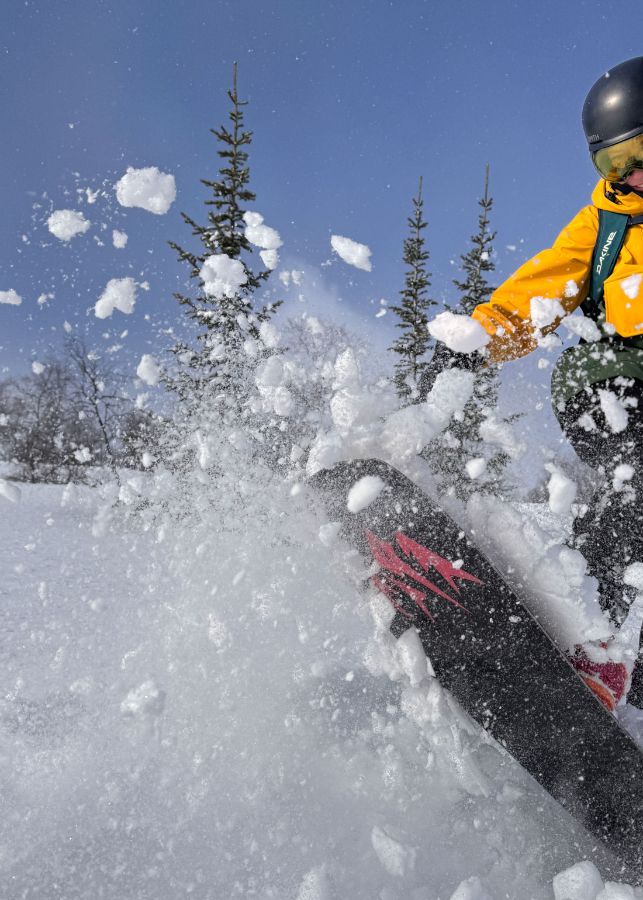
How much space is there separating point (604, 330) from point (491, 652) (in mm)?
1117

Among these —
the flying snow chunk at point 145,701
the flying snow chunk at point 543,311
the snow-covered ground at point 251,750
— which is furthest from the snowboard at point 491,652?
the flying snow chunk at point 145,701

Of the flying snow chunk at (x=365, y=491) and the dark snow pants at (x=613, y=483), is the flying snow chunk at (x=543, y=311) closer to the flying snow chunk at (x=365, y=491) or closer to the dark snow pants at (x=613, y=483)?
the dark snow pants at (x=613, y=483)

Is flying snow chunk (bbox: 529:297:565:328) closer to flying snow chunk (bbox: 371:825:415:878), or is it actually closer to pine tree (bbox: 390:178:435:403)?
flying snow chunk (bbox: 371:825:415:878)

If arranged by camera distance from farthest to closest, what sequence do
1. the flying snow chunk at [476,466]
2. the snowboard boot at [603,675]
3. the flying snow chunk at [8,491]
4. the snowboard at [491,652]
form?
the flying snow chunk at [8,491], the flying snow chunk at [476,466], the snowboard boot at [603,675], the snowboard at [491,652]

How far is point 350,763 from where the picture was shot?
1.90 metres

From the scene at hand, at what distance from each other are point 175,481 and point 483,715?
8.00 ft

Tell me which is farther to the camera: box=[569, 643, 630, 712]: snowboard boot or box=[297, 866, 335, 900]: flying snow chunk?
box=[569, 643, 630, 712]: snowboard boot

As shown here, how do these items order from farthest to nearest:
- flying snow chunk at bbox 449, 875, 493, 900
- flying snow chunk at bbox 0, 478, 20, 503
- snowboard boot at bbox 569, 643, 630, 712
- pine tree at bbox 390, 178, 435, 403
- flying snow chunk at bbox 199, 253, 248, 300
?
1. pine tree at bbox 390, 178, 435, 403
2. flying snow chunk at bbox 199, 253, 248, 300
3. flying snow chunk at bbox 0, 478, 20, 503
4. snowboard boot at bbox 569, 643, 630, 712
5. flying snow chunk at bbox 449, 875, 493, 900

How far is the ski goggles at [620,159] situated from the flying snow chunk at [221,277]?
6.86 ft

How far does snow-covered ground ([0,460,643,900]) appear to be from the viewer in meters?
1.43

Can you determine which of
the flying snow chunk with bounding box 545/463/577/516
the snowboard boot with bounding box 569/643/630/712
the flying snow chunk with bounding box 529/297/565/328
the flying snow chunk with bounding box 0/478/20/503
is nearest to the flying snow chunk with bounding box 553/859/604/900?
the snowboard boot with bounding box 569/643/630/712

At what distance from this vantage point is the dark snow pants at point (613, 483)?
1788mm

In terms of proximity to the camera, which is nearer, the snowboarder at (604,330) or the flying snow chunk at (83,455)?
the snowboarder at (604,330)

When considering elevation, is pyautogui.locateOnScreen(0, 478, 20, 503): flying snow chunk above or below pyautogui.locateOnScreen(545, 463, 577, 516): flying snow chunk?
below
